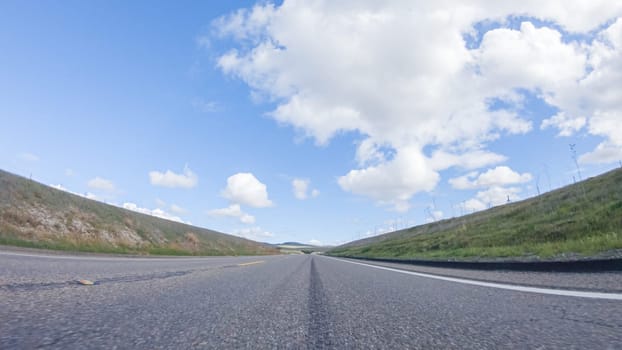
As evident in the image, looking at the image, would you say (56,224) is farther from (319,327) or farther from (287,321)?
(319,327)

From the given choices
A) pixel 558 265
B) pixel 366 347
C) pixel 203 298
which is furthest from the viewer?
pixel 558 265

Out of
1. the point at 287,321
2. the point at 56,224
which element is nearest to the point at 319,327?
the point at 287,321

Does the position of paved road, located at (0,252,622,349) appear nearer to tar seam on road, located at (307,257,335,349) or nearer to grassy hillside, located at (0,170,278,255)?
tar seam on road, located at (307,257,335,349)

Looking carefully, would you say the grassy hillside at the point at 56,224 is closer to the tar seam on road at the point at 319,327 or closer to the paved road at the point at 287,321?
the paved road at the point at 287,321

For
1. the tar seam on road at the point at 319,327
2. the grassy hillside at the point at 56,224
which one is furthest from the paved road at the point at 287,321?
the grassy hillside at the point at 56,224

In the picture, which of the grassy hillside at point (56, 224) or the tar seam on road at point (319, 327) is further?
the grassy hillside at point (56, 224)

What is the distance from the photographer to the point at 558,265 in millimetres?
6555

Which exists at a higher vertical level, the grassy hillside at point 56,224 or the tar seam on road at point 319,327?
the grassy hillside at point 56,224

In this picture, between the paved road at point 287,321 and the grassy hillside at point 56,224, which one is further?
the grassy hillside at point 56,224

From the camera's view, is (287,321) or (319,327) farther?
(287,321)

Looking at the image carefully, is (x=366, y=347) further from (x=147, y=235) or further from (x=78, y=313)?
(x=147, y=235)

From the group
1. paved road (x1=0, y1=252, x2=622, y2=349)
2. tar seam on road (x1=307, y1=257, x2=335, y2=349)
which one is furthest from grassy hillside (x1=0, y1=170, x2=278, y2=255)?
tar seam on road (x1=307, y1=257, x2=335, y2=349)

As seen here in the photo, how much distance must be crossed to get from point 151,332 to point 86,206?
40962 mm

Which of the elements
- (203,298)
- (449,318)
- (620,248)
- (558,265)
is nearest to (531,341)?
(449,318)
